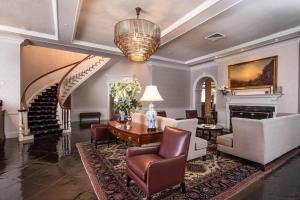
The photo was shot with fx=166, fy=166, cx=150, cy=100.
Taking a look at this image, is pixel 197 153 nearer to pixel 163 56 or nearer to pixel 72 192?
pixel 72 192

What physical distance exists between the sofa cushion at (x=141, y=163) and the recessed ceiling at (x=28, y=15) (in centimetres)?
340

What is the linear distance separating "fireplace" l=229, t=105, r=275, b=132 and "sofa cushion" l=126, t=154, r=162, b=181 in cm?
490

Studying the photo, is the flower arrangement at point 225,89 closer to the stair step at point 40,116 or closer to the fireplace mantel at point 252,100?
the fireplace mantel at point 252,100

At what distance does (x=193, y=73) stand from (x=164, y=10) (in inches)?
231

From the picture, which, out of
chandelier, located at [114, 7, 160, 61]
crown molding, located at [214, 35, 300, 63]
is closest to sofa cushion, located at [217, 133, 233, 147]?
chandelier, located at [114, 7, 160, 61]

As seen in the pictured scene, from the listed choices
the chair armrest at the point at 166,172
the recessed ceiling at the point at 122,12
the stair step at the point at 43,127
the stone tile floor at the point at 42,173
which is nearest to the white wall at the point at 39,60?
the stair step at the point at 43,127

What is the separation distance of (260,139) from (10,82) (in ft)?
22.0

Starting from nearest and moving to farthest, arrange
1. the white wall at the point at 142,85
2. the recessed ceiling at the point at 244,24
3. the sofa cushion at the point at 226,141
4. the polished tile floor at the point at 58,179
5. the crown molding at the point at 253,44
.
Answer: the polished tile floor at the point at 58,179, the recessed ceiling at the point at 244,24, the sofa cushion at the point at 226,141, the crown molding at the point at 253,44, the white wall at the point at 142,85

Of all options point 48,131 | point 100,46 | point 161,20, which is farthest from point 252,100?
point 48,131

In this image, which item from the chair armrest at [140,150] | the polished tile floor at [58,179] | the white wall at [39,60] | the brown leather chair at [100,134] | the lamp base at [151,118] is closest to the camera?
the polished tile floor at [58,179]

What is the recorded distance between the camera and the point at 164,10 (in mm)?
3570

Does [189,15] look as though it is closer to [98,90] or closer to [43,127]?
[43,127]

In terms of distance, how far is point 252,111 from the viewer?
5.97 metres

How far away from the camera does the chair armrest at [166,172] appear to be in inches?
75.2
